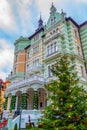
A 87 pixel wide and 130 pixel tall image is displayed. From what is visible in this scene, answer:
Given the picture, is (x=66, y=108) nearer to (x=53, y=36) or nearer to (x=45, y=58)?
(x=45, y=58)

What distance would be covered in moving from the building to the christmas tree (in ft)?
34.6

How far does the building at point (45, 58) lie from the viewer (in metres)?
22.5

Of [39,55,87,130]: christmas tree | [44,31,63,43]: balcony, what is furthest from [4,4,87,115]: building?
[39,55,87,130]: christmas tree

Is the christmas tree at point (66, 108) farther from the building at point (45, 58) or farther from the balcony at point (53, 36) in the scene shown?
the balcony at point (53, 36)

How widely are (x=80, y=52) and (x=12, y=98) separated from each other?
14488mm

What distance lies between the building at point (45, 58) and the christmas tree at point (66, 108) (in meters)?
10.5

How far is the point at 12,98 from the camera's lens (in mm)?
23453

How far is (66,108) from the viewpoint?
9.36m

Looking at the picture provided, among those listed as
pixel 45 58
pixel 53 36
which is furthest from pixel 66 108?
pixel 53 36

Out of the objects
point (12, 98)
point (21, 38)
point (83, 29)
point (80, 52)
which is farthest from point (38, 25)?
point (12, 98)

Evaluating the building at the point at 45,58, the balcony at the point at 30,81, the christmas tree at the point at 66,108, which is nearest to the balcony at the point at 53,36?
the building at the point at 45,58

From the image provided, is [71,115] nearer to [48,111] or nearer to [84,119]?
[84,119]

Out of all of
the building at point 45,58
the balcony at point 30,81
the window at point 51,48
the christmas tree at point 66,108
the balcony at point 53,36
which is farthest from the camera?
the window at point 51,48

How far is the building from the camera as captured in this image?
73.9 feet
